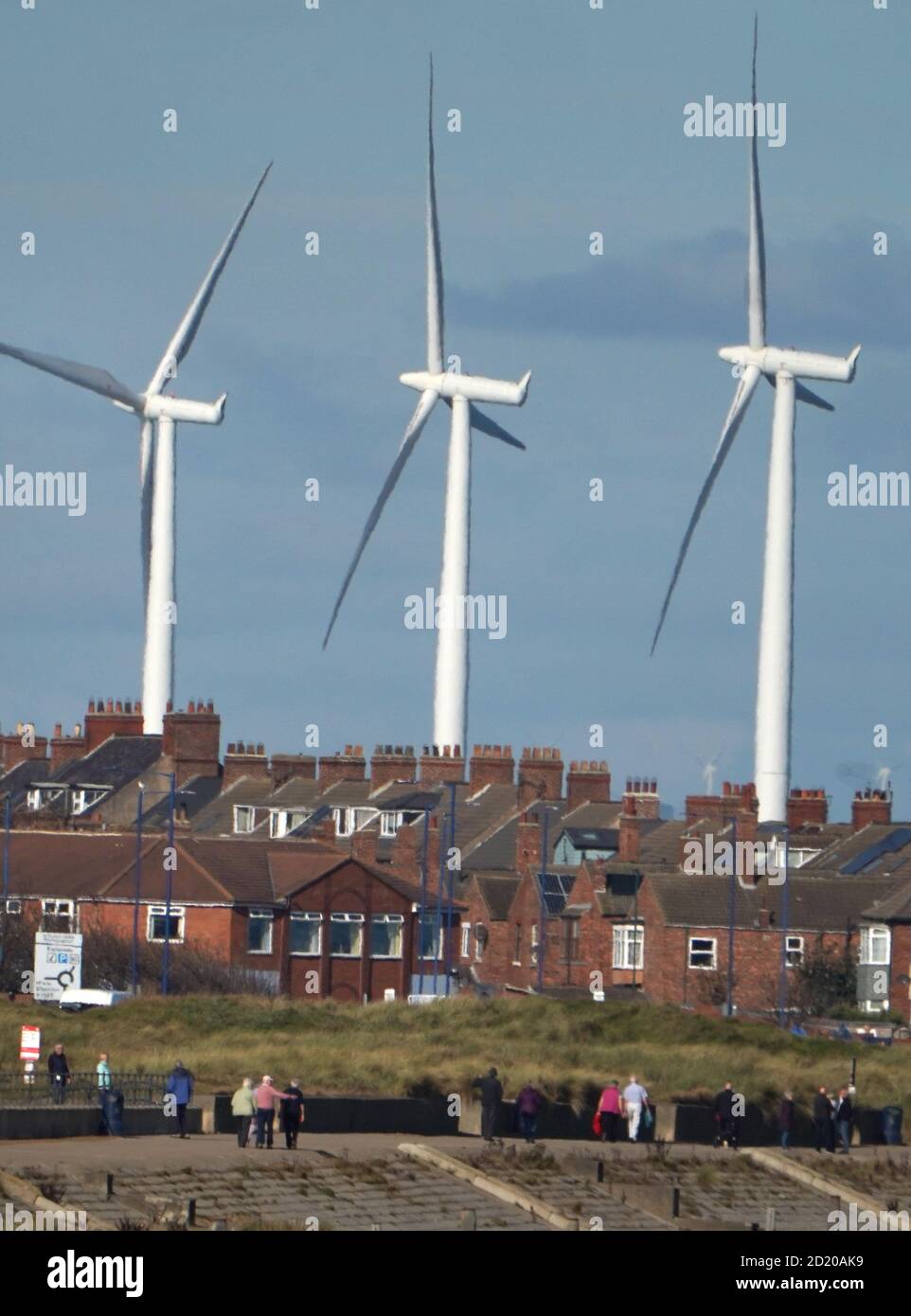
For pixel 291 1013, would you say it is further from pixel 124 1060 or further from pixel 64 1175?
pixel 64 1175

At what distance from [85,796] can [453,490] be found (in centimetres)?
1985

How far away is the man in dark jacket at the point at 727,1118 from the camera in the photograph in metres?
51.2

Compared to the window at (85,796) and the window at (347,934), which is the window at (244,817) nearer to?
the window at (85,796)

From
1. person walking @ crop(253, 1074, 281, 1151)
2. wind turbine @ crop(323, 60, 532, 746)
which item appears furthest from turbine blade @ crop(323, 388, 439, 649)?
person walking @ crop(253, 1074, 281, 1151)

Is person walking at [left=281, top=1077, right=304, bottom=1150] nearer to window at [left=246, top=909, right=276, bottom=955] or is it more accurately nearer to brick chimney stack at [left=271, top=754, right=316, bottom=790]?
window at [left=246, top=909, right=276, bottom=955]

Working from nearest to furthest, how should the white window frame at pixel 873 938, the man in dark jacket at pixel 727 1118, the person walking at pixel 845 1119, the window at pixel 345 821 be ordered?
the man in dark jacket at pixel 727 1118, the person walking at pixel 845 1119, the white window frame at pixel 873 938, the window at pixel 345 821

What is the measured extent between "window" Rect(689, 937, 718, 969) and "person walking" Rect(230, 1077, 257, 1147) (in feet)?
137

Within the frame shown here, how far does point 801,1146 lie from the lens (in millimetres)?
53906

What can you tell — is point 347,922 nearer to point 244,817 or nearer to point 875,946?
point 875,946

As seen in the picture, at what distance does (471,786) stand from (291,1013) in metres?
44.0

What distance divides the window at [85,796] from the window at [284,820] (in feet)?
30.0

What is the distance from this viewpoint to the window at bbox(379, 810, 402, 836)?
4149 inches

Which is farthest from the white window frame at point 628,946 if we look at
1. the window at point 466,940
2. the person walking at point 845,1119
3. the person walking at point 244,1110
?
the person walking at point 244,1110
